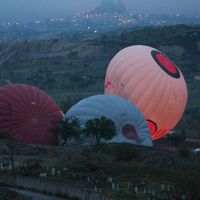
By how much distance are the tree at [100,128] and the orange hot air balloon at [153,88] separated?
5178 mm

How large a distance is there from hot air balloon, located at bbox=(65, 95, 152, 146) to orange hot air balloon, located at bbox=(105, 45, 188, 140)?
8.55 feet

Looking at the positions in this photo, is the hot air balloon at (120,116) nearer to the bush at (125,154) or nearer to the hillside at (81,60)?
the bush at (125,154)

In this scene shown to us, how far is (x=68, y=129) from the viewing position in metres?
26.9

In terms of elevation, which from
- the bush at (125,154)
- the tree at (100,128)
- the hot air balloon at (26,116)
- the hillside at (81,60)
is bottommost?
the bush at (125,154)

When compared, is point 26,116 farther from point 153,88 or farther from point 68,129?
point 153,88

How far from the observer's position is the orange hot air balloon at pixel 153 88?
3103 cm

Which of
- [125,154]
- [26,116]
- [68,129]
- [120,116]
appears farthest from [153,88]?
[125,154]

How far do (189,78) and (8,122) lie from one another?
42.7 meters

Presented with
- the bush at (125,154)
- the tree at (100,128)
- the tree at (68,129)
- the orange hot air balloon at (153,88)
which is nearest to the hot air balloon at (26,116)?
the tree at (68,129)

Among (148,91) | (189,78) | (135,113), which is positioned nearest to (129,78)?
(148,91)

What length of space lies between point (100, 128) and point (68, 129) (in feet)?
6.14

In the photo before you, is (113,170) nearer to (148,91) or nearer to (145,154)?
(145,154)

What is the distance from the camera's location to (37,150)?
24844 mm

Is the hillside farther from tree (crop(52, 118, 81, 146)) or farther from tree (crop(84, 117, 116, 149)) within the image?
tree (crop(84, 117, 116, 149))
